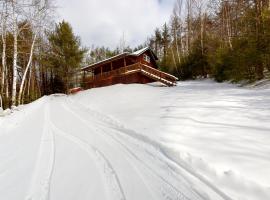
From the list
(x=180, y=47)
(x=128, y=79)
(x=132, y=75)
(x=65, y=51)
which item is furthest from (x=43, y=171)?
(x=180, y=47)

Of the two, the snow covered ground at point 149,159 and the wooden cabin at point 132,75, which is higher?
the wooden cabin at point 132,75

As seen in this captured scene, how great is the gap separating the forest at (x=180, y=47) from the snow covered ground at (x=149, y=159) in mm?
8521

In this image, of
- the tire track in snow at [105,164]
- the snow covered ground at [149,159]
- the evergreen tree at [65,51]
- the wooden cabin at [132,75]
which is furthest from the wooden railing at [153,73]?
the tire track in snow at [105,164]

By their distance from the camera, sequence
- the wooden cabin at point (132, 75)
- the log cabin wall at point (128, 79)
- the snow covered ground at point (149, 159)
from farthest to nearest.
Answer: the log cabin wall at point (128, 79), the wooden cabin at point (132, 75), the snow covered ground at point (149, 159)


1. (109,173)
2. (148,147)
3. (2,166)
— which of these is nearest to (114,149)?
(148,147)

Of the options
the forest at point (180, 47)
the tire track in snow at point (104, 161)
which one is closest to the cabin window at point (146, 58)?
the forest at point (180, 47)

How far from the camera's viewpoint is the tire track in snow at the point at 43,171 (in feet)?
11.7

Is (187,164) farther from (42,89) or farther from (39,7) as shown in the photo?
(42,89)

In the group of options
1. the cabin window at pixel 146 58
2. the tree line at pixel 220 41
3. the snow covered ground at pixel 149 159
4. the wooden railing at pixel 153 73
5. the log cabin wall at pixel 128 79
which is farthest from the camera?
the cabin window at pixel 146 58

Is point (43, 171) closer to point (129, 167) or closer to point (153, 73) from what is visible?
point (129, 167)

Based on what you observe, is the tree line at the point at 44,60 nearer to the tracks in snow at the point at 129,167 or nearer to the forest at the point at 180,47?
the forest at the point at 180,47

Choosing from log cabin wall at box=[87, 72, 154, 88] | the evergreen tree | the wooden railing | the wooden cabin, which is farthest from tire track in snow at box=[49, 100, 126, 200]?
the evergreen tree

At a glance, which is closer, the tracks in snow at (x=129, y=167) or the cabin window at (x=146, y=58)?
the tracks in snow at (x=129, y=167)

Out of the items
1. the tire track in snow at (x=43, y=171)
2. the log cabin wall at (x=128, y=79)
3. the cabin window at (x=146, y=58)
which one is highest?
the cabin window at (x=146, y=58)
